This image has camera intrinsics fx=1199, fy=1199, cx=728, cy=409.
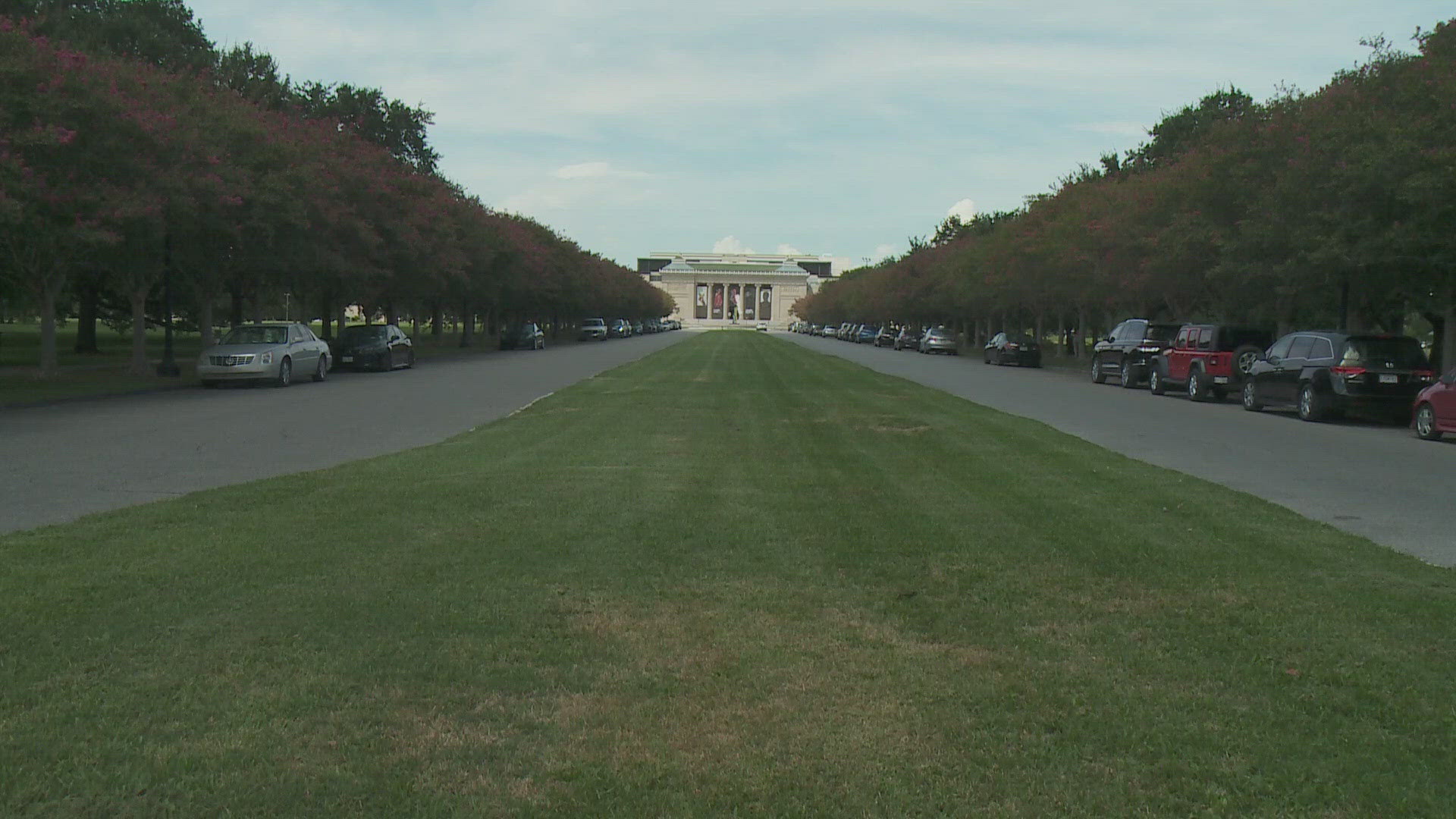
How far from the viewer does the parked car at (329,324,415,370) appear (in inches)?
1490

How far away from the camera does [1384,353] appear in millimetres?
22578

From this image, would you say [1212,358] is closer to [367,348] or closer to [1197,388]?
[1197,388]

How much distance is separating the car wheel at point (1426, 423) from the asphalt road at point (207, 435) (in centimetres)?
1504

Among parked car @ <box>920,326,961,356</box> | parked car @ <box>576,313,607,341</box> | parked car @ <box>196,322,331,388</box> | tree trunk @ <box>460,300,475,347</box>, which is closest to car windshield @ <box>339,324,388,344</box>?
parked car @ <box>196,322,331,388</box>

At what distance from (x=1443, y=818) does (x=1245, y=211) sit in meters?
30.3

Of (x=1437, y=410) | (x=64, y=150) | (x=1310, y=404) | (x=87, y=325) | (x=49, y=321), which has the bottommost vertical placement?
(x=1310, y=404)

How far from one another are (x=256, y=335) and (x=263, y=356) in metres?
1.64

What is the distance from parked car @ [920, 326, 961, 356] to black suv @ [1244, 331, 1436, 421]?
4373 cm

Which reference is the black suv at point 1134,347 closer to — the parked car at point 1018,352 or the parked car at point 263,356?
the parked car at point 1018,352

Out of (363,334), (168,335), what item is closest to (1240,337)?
(363,334)

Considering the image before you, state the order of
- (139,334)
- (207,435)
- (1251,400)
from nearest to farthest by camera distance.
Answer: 1. (207,435)
2. (1251,400)
3. (139,334)

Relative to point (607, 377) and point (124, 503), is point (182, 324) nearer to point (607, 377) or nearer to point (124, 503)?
point (607, 377)

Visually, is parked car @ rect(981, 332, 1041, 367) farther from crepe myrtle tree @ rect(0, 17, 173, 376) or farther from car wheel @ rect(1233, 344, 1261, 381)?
crepe myrtle tree @ rect(0, 17, 173, 376)

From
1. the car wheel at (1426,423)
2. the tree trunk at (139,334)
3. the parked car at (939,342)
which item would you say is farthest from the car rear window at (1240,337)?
the parked car at (939,342)
